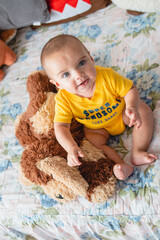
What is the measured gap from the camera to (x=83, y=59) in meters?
0.86

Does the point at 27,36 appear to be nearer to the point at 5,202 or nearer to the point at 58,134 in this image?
the point at 58,134

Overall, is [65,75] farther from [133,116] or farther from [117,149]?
[117,149]

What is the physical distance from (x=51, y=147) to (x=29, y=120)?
19 centimetres

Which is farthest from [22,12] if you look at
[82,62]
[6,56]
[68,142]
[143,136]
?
[143,136]

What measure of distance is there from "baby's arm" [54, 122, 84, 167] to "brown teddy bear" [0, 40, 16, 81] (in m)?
0.71

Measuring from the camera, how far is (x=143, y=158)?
899 mm

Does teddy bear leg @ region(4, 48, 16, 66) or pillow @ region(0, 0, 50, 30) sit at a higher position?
pillow @ region(0, 0, 50, 30)

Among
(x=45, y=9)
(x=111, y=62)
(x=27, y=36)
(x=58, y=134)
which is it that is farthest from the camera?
(x=27, y=36)

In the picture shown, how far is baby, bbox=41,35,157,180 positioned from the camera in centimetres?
85

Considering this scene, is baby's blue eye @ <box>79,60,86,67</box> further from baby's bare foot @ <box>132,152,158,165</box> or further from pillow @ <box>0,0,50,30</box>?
pillow @ <box>0,0,50,30</box>

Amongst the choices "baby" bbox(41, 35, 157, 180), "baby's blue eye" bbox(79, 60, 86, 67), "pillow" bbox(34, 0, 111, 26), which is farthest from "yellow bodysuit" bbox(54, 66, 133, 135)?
"pillow" bbox(34, 0, 111, 26)

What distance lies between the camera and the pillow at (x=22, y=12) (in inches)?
57.6

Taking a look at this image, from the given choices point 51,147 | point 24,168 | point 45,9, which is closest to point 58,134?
point 51,147

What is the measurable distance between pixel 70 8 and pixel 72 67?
79cm
